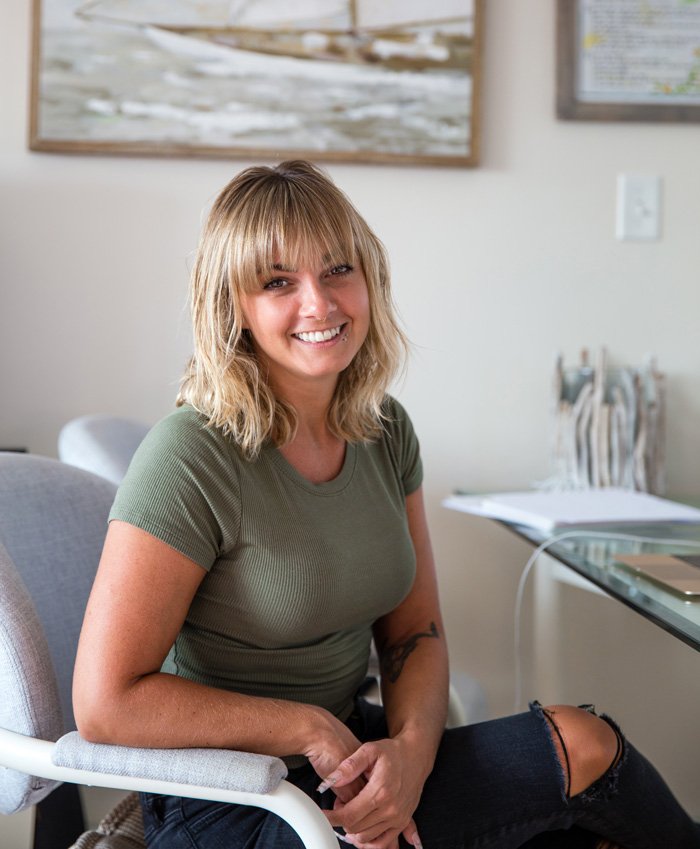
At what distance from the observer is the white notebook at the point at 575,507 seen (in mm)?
1581

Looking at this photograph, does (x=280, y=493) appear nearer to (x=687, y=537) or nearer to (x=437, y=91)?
(x=687, y=537)

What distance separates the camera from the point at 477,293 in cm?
201

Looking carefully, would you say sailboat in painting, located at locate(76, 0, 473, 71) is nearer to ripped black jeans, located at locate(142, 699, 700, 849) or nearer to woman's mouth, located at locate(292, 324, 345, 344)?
woman's mouth, located at locate(292, 324, 345, 344)

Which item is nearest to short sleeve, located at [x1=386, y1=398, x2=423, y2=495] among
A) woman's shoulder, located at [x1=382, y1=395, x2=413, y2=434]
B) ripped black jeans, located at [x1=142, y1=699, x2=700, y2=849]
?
woman's shoulder, located at [x1=382, y1=395, x2=413, y2=434]

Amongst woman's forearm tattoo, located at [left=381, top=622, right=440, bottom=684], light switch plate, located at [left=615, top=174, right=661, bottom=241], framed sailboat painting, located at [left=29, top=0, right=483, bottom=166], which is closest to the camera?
woman's forearm tattoo, located at [left=381, top=622, right=440, bottom=684]

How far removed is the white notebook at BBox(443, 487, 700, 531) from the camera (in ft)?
5.19

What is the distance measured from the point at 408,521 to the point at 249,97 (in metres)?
1.01

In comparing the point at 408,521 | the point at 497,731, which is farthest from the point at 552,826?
the point at 408,521

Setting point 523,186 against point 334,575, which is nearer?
point 334,575

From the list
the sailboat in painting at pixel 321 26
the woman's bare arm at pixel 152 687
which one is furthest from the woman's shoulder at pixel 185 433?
the sailboat in painting at pixel 321 26

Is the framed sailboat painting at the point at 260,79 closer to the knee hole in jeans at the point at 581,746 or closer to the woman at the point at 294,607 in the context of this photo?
the woman at the point at 294,607

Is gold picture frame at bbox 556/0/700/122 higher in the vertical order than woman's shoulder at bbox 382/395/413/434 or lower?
higher

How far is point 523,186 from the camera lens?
78.7 inches

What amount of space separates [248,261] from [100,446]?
528 mm
